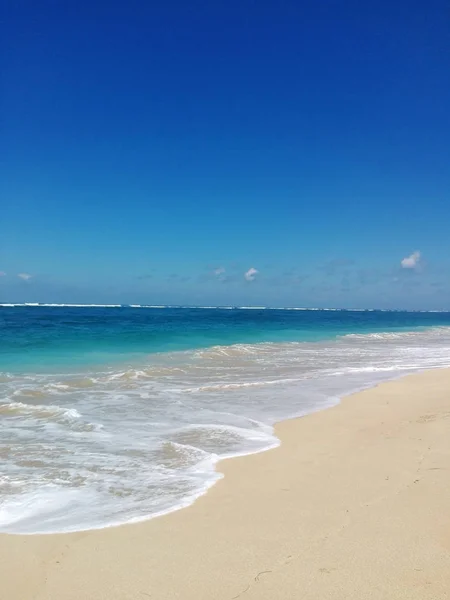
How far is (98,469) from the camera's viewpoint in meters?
5.67

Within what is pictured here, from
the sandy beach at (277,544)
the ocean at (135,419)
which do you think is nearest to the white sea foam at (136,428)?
the ocean at (135,419)

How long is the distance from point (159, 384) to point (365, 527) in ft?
29.3

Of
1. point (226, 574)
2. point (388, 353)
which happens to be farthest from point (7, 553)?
point (388, 353)

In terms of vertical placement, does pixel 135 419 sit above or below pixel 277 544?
below

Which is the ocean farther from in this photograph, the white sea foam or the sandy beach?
the sandy beach

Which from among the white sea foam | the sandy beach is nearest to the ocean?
the white sea foam

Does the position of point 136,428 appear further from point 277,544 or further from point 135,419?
point 277,544

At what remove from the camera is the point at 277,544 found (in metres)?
3.77

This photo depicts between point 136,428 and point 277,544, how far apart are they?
174 inches

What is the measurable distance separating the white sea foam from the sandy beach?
41cm

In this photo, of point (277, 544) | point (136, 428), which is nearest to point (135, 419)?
point (136, 428)

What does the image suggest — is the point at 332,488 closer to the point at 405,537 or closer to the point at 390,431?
the point at 405,537

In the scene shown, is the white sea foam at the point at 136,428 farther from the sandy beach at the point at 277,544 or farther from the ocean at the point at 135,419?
the sandy beach at the point at 277,544

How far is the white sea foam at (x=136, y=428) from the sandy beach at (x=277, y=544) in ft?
1.35
